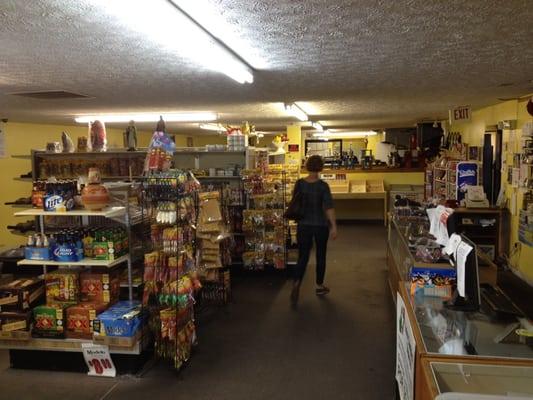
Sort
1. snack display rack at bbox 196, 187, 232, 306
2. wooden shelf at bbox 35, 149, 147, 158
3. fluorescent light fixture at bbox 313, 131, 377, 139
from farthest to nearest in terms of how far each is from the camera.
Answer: fluorescent light fixture at bbox 313, 131, 377, 139 < wooden shelf at bbox 35, 149, 147, 158 < snack display rack at bbox 196, 187, 232, 306

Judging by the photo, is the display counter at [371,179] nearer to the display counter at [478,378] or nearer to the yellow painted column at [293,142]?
the yellow painted column at [293,142]

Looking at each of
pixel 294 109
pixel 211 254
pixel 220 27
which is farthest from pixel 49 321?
pixel 294 109

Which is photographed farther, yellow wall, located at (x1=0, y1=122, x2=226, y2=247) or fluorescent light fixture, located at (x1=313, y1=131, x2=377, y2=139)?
fluorescent light fixture, located at (x1=313, y1=131, x2=377, y2=139)

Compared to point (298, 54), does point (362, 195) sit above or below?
below

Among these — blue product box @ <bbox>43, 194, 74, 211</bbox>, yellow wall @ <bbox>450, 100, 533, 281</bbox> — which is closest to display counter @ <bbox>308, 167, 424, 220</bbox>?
yellow wall @ <bbox>450, 100, 533, 281</bbox>

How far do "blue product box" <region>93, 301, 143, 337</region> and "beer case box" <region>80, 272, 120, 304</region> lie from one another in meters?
0.15

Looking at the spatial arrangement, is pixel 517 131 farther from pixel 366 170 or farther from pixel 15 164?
pixel 15 164

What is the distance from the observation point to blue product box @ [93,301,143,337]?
132 inches

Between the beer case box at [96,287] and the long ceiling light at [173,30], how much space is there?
1.91 meters

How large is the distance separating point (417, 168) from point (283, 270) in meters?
5.70

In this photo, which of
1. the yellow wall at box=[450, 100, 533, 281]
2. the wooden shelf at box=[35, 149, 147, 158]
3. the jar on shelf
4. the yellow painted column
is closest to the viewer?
the jar on shelf

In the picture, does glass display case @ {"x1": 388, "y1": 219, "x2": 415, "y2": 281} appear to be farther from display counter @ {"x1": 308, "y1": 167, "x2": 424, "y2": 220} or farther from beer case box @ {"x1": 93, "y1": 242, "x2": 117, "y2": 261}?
display counter @ {"x1": 308, "y1": 167, "x2": 424, "y2": 220}

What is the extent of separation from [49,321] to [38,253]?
22.2 inches

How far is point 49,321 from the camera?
3.56 metres
